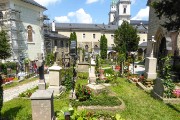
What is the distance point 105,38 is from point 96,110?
141ft

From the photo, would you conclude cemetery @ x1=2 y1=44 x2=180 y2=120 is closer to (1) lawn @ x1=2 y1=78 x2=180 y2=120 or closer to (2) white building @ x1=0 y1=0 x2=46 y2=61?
(1) lawn @ x1=2 y1=78 x2=180 y2=120

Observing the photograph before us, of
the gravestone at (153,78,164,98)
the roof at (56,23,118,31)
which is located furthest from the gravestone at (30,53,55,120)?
the roof at (56,23,118,31)

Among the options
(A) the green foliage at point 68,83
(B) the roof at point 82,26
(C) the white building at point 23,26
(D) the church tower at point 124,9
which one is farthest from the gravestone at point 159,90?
(D) the church tower at point 124,9

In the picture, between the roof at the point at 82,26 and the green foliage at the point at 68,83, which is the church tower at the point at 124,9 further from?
the green foliage at the point at 68,83

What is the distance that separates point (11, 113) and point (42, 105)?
2.91 meters

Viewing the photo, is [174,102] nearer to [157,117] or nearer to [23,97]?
[157,117]

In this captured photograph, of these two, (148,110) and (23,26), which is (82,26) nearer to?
(23,26)

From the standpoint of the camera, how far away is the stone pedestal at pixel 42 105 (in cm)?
580

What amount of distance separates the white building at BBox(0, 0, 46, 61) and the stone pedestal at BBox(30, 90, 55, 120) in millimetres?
18814

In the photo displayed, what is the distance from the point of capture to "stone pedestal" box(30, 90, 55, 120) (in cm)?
580

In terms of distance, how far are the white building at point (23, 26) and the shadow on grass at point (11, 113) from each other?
1592cm

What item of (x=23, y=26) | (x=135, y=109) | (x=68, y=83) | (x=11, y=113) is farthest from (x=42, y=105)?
(x=23, y=26)

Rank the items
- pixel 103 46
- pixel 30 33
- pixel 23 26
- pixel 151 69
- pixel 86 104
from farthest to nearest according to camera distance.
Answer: pixel 103 46
pixel 30 33
pixel 23 26
pixel 151 69
pixel 86 104

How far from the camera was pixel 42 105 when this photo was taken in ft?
19.3
